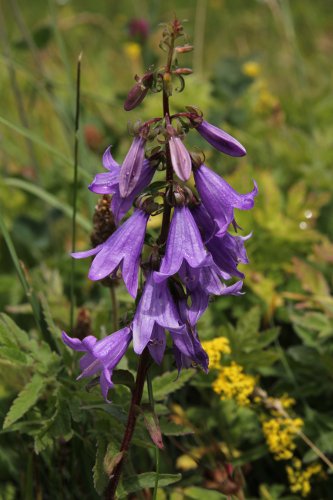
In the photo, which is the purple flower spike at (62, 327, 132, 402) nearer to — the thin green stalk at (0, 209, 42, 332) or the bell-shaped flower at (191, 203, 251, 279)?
the bell-shaped flower at (191, 203, 251, 279)

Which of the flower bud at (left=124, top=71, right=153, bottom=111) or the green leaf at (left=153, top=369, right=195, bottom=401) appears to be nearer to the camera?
the flower bud at (left=124, top=71, right=153, bottom=111)

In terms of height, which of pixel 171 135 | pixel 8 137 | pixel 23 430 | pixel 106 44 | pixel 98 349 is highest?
pixel 106 44

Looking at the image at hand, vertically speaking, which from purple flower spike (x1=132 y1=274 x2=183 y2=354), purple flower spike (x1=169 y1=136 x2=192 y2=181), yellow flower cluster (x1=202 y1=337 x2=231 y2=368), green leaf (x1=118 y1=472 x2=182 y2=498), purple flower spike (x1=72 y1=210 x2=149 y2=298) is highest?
purple flower spike (x1=169 y1=136 x2=192 y2=181)

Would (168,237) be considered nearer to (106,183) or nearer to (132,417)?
(106,183)

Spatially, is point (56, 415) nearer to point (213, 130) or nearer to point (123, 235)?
point (123, 235)

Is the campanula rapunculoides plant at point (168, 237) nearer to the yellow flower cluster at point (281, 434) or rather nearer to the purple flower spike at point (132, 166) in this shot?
the purple flower spike at point (132, 166)

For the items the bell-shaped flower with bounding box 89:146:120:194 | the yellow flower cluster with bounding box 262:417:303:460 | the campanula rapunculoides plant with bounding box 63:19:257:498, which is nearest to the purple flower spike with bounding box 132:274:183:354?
the campanula rapunculoides plant with bounding box 63:19:257:498

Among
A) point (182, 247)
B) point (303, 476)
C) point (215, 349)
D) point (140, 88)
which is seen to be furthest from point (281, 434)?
point (140, 88)

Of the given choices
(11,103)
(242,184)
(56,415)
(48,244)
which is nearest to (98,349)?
(56,415)
